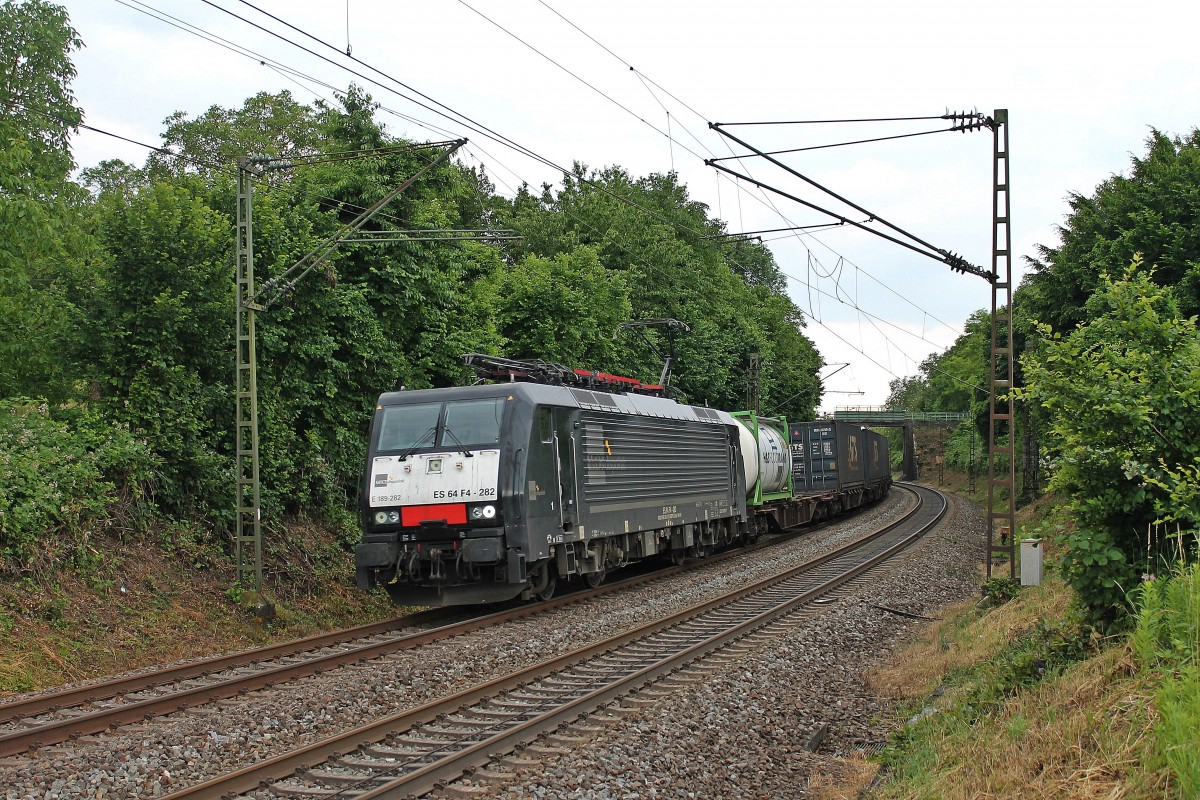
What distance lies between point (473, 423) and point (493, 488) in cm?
101

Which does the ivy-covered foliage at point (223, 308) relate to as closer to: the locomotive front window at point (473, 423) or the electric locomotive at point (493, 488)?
the electric locomotive at point (493, 488)

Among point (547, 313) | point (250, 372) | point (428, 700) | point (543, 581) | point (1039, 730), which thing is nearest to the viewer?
point (1039, 730)

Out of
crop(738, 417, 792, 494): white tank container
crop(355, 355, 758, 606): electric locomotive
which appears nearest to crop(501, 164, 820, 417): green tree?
crop(738, 417, 792, 494): white tank container

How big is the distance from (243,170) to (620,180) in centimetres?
4936

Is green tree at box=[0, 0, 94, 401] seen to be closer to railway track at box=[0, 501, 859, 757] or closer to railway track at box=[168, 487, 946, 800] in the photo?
railway track at box=[0, 501, 859, 757]

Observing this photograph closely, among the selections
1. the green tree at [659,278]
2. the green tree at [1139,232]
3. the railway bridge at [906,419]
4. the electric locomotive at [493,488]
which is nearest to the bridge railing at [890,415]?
the railway bridge at [906,419]

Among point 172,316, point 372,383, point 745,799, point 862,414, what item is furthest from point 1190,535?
point 862,414

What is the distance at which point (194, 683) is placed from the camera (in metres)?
9.59

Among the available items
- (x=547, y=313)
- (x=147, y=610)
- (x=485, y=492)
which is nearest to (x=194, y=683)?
(x=147, y=610)

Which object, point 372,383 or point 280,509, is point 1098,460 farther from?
point 372,383

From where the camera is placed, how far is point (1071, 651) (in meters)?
7.31

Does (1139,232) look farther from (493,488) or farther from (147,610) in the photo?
(147,610)

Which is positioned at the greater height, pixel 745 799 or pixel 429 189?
pixel 429 189

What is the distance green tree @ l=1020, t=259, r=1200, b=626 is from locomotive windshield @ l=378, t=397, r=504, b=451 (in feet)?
24.9
